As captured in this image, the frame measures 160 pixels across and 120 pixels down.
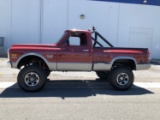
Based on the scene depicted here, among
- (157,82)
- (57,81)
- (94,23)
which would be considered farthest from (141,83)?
(94,23)

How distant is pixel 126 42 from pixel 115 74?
41.0 ft

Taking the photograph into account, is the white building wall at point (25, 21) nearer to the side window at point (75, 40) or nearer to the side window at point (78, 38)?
the side window at point (75, 40)

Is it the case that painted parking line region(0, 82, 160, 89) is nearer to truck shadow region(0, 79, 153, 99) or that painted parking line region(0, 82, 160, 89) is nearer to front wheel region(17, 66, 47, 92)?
truck shadow region(0, 79, 153, 99)

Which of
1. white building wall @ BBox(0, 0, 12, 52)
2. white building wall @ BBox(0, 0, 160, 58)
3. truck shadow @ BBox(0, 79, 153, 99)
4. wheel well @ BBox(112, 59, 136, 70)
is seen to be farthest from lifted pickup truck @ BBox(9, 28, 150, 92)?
white building wall @ BBox(0, 0, 12, 52)

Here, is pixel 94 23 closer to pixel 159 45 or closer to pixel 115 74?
pixel 159 45

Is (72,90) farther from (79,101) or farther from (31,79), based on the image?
(79,101)

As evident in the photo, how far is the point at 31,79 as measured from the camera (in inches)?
384

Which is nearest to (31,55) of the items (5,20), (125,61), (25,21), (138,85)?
(125,61)

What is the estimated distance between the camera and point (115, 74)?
33.6ft

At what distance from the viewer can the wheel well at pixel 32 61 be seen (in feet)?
33.4

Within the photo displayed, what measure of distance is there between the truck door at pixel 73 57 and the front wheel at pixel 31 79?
0.73 m

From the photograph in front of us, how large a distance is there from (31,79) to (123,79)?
9.61 ft

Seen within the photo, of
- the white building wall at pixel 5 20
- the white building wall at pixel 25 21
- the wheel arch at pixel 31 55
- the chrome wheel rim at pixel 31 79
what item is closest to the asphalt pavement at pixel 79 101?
the chrome wheel rim at pixel 31 79

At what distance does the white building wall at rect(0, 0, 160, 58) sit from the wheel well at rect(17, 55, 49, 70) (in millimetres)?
11150
